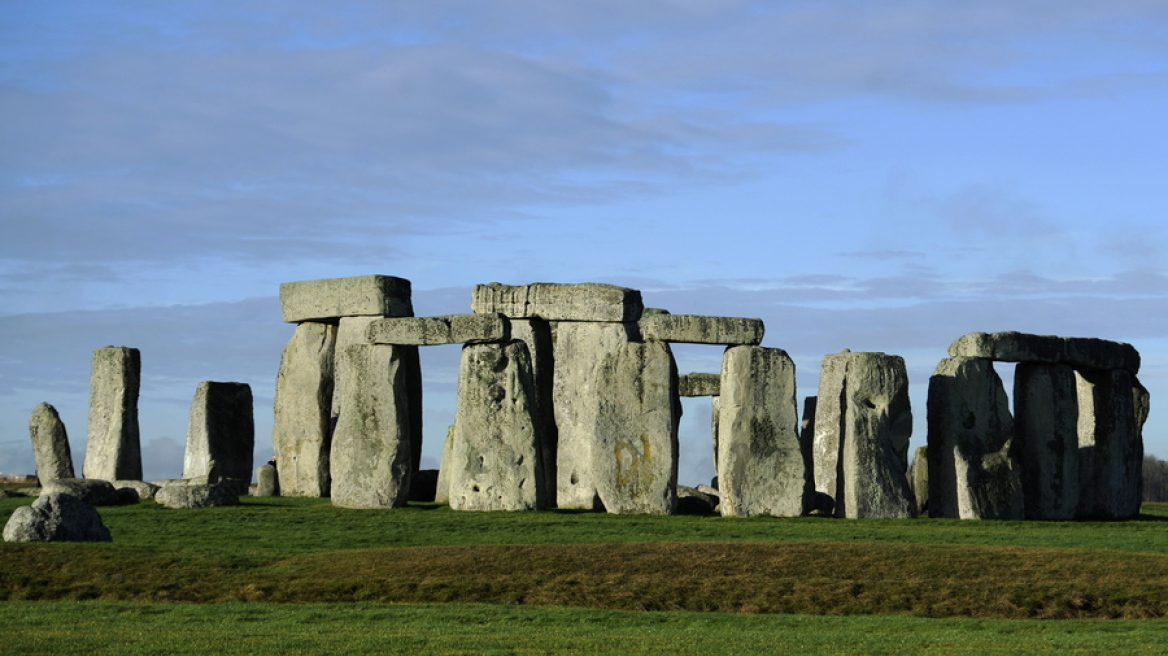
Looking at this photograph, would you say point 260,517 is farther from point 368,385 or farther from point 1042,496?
point 1042,496

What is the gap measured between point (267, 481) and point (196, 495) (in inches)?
206

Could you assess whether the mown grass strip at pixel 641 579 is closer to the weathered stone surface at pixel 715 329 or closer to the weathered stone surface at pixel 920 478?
the weathered stone surface at pixel 715 329

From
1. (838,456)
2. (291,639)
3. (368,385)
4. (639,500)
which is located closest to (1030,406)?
(838,456)

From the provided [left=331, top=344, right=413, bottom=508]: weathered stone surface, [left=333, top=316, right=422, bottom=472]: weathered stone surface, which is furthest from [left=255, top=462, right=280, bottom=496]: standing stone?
[left=331, top=344, right=413, bottom=508]: weathered stone surface

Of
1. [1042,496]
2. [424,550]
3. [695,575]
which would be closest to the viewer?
[695,575]

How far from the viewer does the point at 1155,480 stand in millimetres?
44688

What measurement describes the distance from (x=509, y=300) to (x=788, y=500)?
6495 millimetres

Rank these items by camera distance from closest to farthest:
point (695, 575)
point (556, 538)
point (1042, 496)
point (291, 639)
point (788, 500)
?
point (291, 639) → point (695, 575) → point (556, 538) → point (788, 500) → point (1042, 496)

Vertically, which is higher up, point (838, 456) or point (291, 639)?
point (838, 456)

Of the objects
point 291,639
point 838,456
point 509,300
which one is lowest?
point 291,639

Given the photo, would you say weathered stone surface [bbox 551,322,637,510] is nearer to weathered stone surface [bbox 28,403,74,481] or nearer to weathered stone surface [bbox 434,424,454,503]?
weathered stone surface [bbox 434,424,454,503]

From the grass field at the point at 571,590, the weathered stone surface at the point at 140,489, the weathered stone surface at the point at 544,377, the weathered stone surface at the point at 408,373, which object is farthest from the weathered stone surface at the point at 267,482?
the grass field at the point at 571,590

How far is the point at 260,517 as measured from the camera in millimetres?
21594

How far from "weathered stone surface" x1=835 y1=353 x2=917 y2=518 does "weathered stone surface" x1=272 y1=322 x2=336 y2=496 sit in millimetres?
8998
